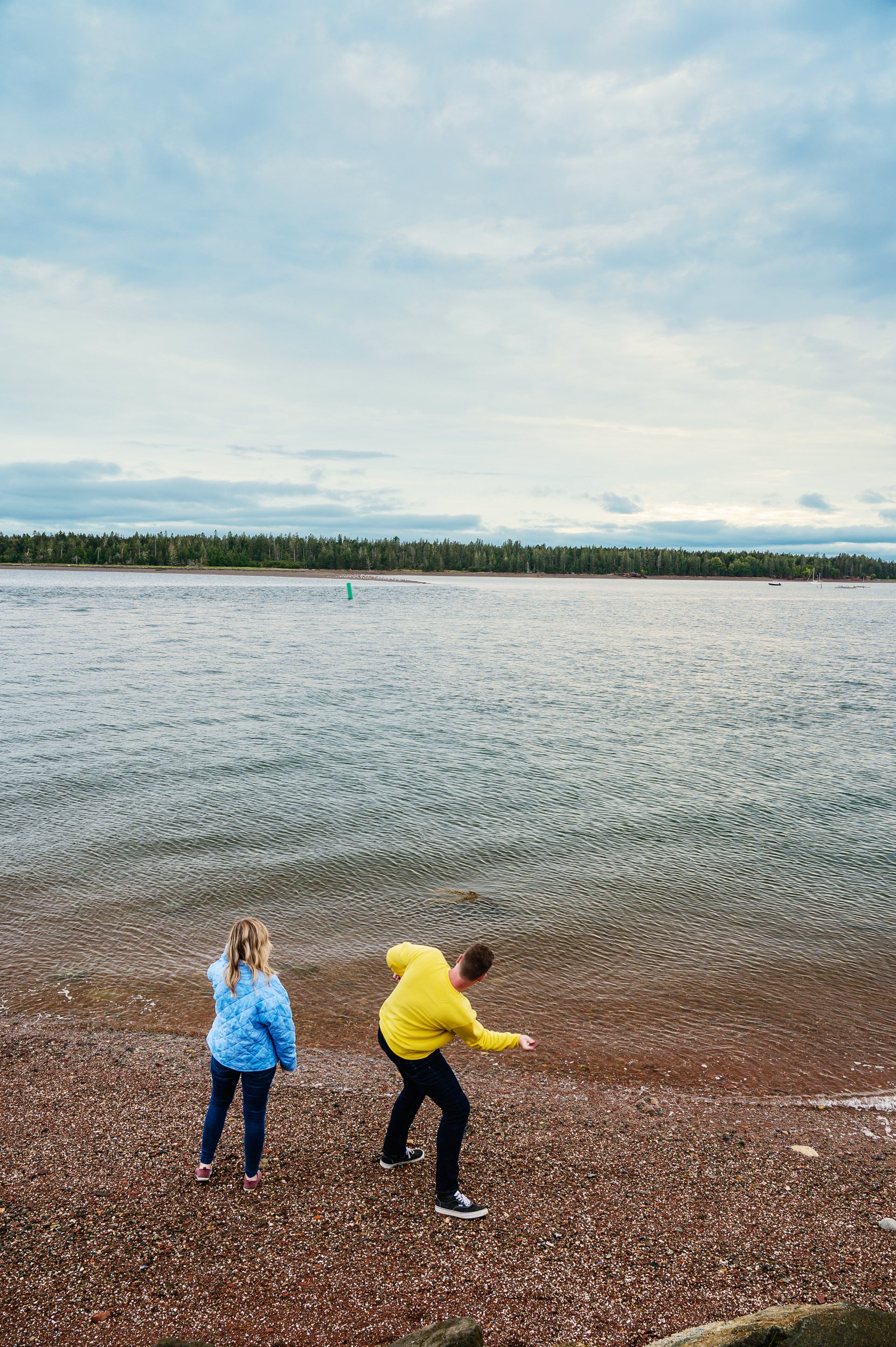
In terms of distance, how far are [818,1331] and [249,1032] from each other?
3888 mm

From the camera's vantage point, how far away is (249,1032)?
5789 millimetres

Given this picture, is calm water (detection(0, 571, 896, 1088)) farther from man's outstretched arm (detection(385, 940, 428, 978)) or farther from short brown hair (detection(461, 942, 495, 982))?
short brown hair (detection(461, 942, 495, 982))

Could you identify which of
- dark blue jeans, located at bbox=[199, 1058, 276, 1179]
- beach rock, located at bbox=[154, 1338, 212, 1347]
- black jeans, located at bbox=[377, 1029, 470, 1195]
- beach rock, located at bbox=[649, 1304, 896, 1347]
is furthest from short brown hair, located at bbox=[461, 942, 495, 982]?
beach rock, located at bbox=[154, 1338, 212, 1347]

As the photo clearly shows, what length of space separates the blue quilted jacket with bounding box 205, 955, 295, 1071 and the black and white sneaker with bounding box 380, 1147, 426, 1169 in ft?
4.31

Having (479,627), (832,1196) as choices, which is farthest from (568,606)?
(832,1196)

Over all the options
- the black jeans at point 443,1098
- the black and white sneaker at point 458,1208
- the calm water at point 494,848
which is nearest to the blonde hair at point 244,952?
the black jeans at point 443,1098

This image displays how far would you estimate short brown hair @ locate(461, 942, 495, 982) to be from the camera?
5.55m

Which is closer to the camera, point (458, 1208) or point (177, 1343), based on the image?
point (177, 1343)

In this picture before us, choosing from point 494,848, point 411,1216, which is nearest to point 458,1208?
point 411,1216

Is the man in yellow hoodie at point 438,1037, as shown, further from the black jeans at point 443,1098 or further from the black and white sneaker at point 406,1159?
the black and white sneaker at point 406,1159

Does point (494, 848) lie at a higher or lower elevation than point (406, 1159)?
lower

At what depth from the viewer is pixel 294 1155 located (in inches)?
255

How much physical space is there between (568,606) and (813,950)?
93.4 metres

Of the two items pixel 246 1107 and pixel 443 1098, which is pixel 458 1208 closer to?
pixel 443 1098
